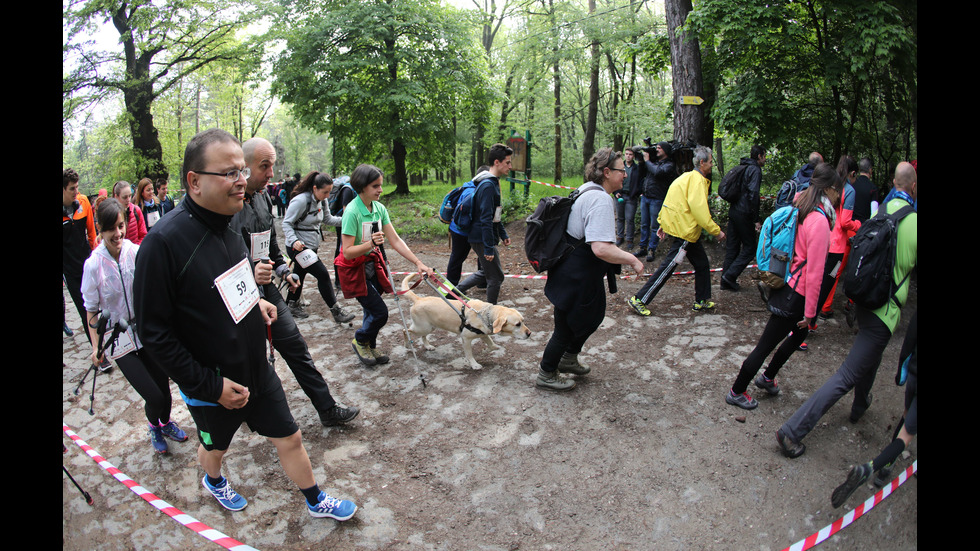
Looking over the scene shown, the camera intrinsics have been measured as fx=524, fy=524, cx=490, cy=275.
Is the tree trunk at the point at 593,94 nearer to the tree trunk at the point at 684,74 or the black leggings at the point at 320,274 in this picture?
the tree trunk at the point at 684,74

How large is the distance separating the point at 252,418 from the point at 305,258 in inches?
149

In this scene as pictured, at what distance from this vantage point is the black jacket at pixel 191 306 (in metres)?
2.39

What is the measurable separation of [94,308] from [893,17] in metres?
10.0

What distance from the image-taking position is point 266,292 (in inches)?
162

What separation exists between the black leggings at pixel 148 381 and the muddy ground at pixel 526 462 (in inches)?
15.4

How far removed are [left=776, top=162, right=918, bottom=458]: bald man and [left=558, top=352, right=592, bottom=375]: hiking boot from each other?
1.80 m

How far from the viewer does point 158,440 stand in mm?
4172

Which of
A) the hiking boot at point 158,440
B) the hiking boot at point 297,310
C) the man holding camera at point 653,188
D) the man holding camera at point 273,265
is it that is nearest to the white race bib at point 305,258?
the hiking boot at point 297,310

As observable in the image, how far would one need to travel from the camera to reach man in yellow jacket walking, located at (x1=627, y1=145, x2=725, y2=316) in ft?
21.1

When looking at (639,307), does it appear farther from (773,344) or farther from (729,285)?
(773,344)

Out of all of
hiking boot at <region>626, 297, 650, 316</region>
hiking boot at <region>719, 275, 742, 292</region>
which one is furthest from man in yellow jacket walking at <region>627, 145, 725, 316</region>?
hiking boot at <region>719, 275, 742, 292</region>

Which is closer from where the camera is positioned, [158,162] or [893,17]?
[893,17]

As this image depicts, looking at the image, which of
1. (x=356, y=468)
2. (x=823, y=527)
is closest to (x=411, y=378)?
(x=356, y=468)
